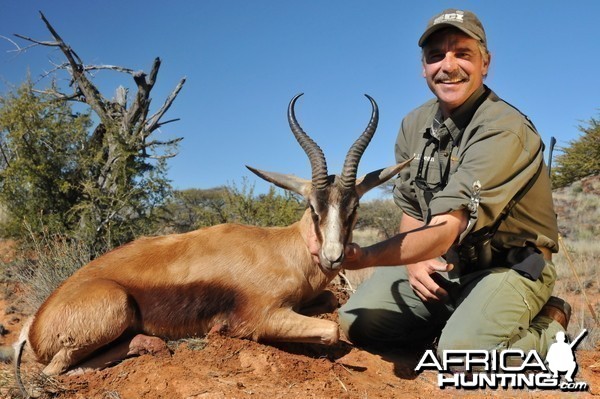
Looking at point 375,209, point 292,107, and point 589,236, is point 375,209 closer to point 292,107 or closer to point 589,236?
point 589,236

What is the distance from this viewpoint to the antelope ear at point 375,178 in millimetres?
5207

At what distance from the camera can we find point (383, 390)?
4.34 meters

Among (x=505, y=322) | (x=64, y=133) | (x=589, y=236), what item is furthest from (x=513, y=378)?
(x=589, y=236)

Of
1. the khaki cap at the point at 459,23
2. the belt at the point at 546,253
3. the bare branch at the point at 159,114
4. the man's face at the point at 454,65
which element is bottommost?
the belt at the point at 546,253

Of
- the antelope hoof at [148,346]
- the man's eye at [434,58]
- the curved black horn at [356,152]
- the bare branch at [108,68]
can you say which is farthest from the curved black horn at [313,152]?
the bare branch at [108,68]

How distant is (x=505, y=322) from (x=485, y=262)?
63cm

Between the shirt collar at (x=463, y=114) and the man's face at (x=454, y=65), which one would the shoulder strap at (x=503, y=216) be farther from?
the man's face at (x=454, y=65)

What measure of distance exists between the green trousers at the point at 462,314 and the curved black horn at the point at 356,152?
1.44 m


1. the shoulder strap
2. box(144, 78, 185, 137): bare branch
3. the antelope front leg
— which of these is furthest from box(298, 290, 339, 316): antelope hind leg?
box(144, 78, 185, 137): bare branch

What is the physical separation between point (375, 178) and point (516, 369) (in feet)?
7.13

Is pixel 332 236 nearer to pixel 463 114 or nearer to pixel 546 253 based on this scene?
pixel 463 114

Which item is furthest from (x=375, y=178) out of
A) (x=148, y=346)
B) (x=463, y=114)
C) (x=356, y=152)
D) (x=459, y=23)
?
(x=148, y=346)

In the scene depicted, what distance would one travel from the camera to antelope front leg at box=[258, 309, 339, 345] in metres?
4.80

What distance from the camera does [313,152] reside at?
16.8 feet
